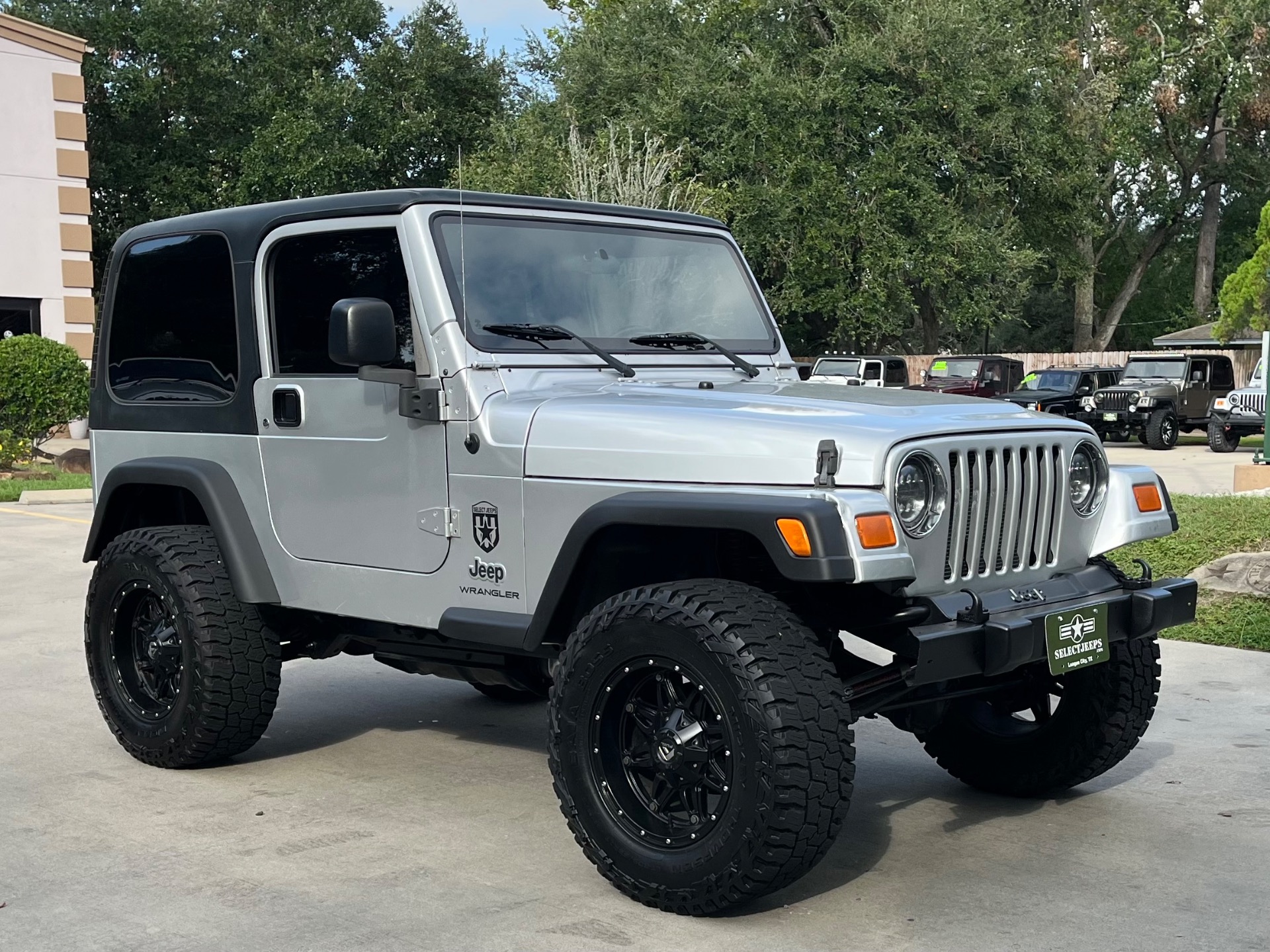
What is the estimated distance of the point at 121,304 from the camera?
6.27 m

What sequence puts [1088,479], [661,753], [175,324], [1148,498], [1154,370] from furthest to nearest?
[1154,370] → [175,324] → [1148,498] → [1088,479] → [661,753]

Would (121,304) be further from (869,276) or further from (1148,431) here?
(869,276)

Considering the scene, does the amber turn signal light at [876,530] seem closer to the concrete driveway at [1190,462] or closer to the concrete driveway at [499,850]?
the concrete driveway at [499,850]

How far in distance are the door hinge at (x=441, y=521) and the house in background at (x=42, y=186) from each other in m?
22.5

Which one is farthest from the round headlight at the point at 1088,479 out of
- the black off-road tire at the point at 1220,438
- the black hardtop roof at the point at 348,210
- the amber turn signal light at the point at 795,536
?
the black off-road tire at the point at 1220,438

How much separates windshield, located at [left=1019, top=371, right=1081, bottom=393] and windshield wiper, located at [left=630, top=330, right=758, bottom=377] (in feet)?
91.0

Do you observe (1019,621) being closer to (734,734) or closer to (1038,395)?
(734,734)

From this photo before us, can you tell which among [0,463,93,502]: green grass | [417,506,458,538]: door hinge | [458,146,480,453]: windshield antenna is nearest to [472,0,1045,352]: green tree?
[0,463,93,502]: green grass

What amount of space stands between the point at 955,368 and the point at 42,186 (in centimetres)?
2049

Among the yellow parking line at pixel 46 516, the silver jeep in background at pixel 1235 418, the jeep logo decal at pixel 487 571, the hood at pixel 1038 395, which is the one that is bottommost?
the yellow parking line at pixel 46 516

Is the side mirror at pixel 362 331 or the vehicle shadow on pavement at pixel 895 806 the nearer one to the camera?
the vehicle shadow on pavement at pixel 895 806

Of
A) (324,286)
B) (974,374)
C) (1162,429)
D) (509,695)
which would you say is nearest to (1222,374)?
(1162,429)

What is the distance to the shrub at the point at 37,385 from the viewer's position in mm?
20438

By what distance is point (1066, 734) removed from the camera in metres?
5.37
